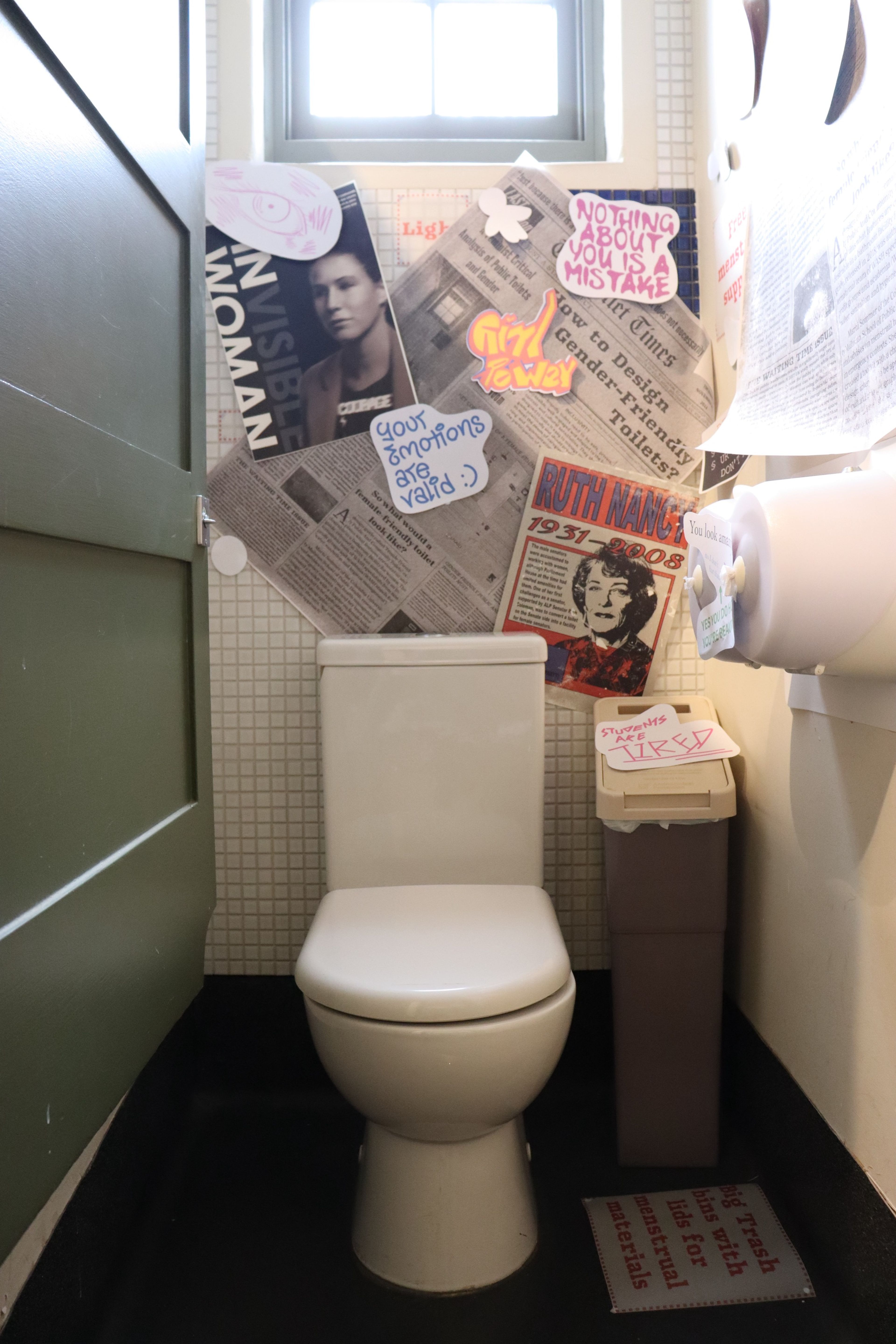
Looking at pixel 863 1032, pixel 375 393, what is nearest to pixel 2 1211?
pixel 863 1032

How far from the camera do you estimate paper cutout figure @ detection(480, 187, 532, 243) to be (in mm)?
1818

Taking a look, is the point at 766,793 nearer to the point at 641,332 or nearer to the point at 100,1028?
the point at 641,332

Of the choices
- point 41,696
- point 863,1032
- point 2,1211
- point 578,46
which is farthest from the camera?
point 578,46

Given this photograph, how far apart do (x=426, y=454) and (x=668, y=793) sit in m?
0.78

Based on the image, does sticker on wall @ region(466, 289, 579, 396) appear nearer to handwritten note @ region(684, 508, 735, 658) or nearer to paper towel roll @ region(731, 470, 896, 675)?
handwritten note @ region(684, 508, 735, 658)

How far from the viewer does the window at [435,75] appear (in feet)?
6.39

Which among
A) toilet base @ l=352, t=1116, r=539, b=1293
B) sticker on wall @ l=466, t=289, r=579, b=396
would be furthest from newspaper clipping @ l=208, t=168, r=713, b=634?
toilet base @ l=352, t=1116, r=539, b=1293

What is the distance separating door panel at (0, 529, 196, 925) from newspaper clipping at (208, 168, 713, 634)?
1.91 ft

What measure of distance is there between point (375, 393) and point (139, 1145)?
1364 mm

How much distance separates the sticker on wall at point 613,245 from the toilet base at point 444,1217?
58.4 inches

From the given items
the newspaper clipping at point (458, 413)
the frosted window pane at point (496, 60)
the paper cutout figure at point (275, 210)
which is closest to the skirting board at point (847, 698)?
the newspaper clipping at point (458, 413)

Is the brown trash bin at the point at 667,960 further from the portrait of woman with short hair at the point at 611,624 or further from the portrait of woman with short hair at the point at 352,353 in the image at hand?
the portrait of woman with short hair at the point at 352,353

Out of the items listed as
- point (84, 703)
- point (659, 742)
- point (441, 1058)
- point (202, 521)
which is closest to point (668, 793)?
point (659, 742)

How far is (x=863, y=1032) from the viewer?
3.91 feet
